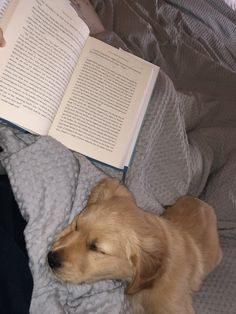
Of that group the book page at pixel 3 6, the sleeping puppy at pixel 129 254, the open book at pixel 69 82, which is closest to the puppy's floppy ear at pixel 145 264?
the sleeping puppy at pixel 129 254

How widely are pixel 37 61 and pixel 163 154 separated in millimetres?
467

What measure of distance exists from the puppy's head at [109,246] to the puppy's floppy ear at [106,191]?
0.5 inches

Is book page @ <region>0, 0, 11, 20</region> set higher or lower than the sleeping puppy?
higher

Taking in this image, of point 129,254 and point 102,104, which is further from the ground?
point 102,104

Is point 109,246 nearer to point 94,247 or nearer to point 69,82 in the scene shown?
point 94,247

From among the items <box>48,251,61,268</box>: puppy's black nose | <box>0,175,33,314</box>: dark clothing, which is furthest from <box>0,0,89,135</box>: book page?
<box>48,251,61,268</box>: puppy's black nose

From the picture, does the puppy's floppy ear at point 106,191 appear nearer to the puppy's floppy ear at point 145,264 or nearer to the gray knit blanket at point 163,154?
the gray knit blanket at point 163,154

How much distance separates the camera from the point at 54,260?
108 centimetres

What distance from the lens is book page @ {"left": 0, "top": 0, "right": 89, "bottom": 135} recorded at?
1171mm

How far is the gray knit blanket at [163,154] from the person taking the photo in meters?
1.11

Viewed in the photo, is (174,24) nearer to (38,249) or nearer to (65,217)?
(65,217)

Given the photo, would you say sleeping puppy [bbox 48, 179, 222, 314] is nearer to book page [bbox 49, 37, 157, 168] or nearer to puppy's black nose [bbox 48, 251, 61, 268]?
puppy's black nose [bbox 48, 251, 61, 268]

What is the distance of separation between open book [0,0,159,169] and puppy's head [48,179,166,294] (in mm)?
205

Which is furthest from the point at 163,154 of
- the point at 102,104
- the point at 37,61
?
the point at 37,61
